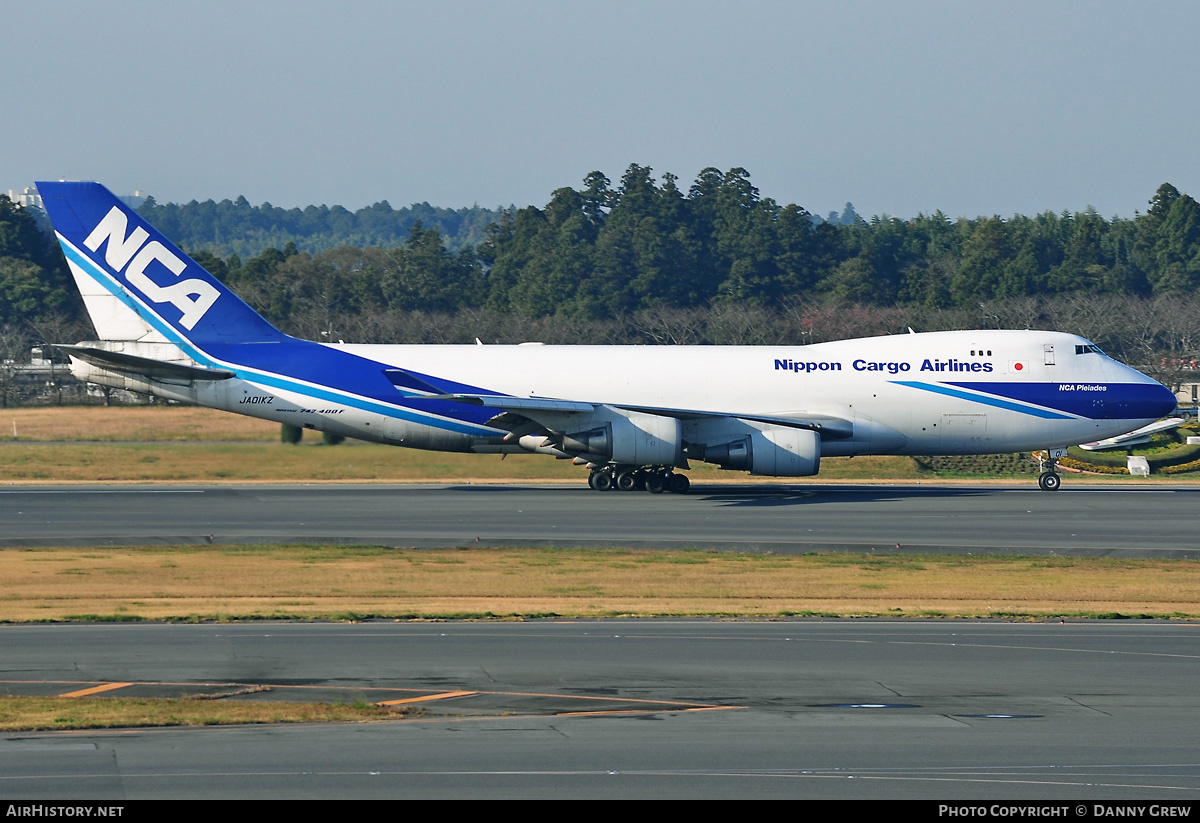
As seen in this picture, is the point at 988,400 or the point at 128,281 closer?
the point at 128,281

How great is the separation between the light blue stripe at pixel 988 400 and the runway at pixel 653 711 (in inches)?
918

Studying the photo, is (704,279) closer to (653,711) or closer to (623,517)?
(623,517)

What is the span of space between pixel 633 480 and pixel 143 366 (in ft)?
56.5

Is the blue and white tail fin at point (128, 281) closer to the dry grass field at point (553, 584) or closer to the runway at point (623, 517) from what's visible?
the runway at point (623, 517)

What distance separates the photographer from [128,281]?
45156 millimetres

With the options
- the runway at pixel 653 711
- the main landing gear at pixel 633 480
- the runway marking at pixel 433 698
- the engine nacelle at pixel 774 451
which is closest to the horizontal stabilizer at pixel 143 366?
the main landing gear at pixel 633 480

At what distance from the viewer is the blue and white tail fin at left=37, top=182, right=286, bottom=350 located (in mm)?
45031

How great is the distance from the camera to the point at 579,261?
13462 cm

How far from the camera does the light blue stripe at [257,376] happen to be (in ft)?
147

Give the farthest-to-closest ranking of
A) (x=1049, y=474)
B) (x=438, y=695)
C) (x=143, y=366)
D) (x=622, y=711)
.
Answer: (x=1049, y=474) < (x=143, y=366) < (x=438, y=695) < (x=622, y=711)

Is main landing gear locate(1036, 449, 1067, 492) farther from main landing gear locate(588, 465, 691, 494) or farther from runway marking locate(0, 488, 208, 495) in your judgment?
runway marking locate(0, 488, 208, 495)

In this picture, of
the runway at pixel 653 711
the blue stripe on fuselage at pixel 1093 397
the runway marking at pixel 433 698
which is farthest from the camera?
the blue stripe on fuselage at pixel 1093 397

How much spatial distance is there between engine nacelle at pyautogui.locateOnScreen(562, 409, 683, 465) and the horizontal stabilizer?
12.6 m

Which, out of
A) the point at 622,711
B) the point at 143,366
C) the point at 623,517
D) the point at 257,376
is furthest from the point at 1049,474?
the point at 622,711
